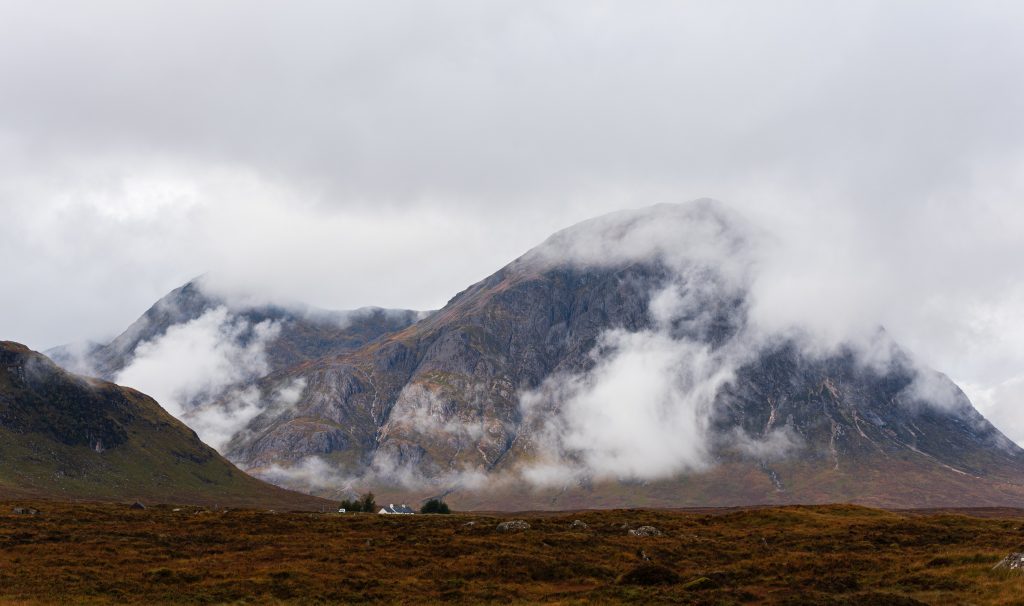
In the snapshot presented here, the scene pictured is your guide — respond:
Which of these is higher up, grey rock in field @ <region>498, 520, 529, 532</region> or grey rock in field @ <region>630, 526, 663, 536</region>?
grey rock in field @ <region>498, 520, 529, 532</region>

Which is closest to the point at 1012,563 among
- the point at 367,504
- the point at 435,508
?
the point at 367,504

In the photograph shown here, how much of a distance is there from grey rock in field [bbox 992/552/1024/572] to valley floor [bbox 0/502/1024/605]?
2.52ft

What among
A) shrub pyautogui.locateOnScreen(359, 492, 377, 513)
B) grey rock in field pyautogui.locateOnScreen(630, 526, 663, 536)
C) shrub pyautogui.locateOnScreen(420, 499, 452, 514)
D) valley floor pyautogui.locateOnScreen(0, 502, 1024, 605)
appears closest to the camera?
valley floor pyautogui.locateOnScreen(0, 502, 1024, 605)

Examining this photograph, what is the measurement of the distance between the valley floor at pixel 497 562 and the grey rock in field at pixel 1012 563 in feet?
2.52

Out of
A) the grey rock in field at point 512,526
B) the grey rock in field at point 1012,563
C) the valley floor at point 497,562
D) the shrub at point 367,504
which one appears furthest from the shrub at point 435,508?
the grey rock in field at point 1012,563

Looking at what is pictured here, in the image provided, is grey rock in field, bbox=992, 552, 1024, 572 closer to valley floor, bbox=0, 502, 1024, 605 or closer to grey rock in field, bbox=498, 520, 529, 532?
valley floor, bbox=0, 502, 1024, 605

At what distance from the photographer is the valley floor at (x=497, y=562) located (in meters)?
55.7

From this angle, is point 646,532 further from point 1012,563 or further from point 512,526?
point 1012,563

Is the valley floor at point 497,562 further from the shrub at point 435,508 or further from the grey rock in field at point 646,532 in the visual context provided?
the shrub at point 435,508

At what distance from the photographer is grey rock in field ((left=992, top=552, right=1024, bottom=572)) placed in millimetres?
55009

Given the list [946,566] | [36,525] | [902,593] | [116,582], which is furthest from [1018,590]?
[36,525]

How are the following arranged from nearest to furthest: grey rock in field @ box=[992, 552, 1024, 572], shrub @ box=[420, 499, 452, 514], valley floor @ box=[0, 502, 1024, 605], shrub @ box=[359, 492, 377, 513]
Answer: grey rock in field @ box=[992, 552, 1024, 572], valley floor @ box=[0, 502, 1024, 605], shrub @ box=[359, 492, 377, 513], shrub @ box=[420, 499, 452, 514]

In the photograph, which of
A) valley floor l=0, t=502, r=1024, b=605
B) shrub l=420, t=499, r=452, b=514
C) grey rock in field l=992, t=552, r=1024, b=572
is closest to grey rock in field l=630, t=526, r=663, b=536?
valley floor l=0, t=502, r=1024, b=605

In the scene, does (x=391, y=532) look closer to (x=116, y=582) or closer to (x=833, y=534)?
(x=116, y=582)
